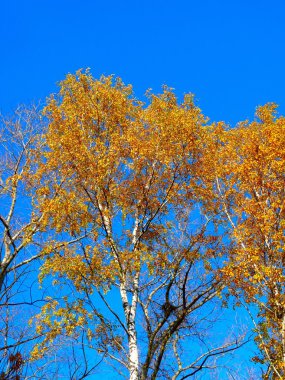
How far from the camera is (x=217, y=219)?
1227cm

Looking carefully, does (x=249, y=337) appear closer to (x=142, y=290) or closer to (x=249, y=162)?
(x=142, y=290)

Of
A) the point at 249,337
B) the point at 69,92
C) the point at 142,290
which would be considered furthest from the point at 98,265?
the point at 69,92

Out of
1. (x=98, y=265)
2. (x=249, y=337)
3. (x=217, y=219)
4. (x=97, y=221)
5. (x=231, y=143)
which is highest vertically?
(x=231, y=143)

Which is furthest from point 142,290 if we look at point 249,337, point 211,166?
point 211,166

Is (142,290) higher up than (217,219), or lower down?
lower down

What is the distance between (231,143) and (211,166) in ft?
6.69

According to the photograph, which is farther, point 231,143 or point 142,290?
point 231,143

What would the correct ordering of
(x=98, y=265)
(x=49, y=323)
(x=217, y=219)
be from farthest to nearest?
(x=217, y=219), (x=98, y=265), (x=49, y=323)

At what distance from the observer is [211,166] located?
41.0 ft

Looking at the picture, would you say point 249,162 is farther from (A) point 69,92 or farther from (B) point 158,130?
(A) point 69,92

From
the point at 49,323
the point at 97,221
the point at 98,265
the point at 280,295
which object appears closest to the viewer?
the point at 49,323

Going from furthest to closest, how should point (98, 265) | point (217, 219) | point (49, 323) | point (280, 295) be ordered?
point (217, 219) < point (280, 295) < point (98, 265) < point (49, 323)

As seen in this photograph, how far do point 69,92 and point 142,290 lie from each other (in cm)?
695

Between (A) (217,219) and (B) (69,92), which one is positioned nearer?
(A) (217,219)
